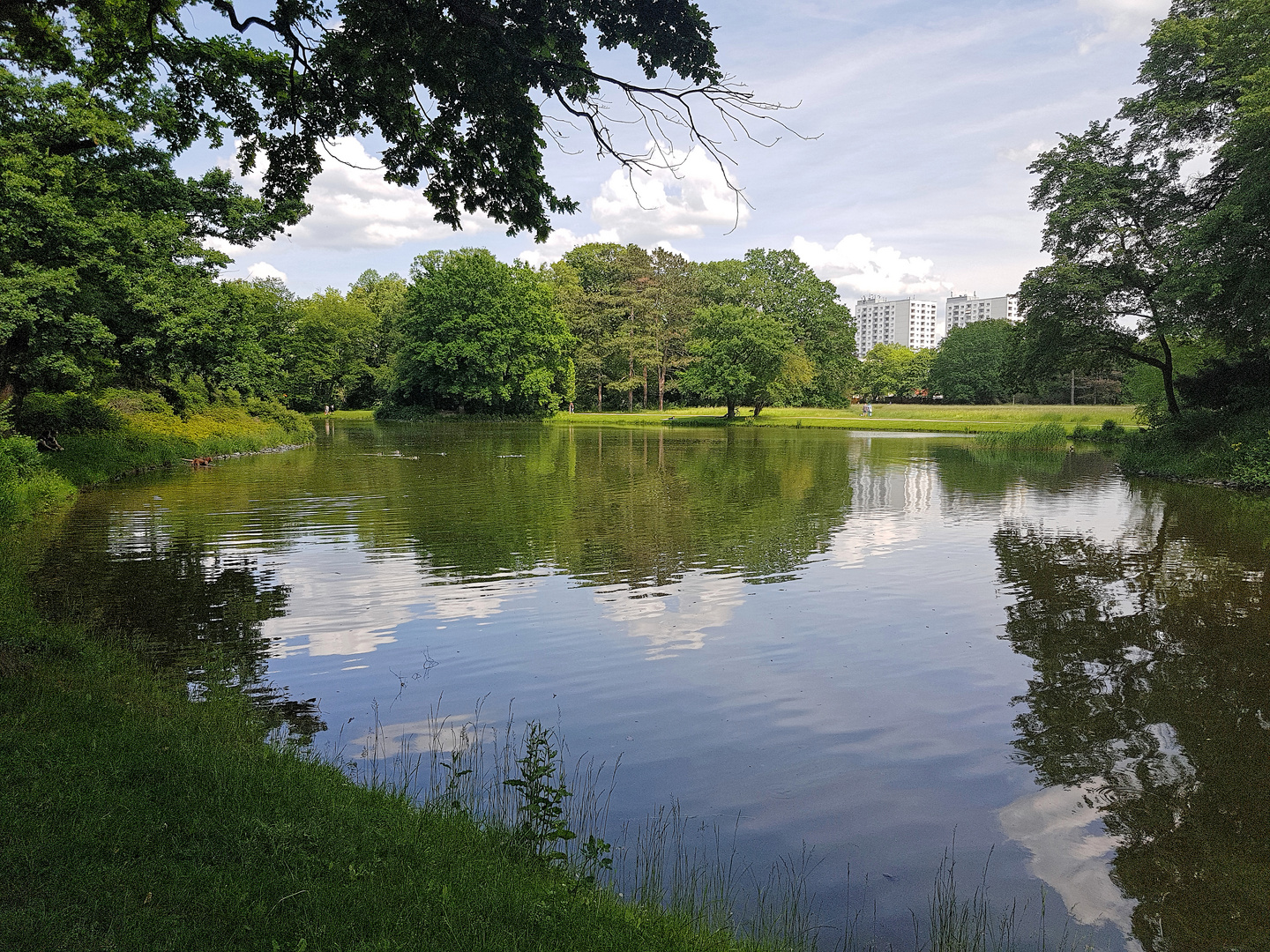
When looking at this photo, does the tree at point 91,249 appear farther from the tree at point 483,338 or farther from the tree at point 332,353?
the tree at point 332,353

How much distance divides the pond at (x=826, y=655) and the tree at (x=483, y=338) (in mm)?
54144

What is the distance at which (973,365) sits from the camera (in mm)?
110500

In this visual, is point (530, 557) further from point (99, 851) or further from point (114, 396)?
point (114, 396)

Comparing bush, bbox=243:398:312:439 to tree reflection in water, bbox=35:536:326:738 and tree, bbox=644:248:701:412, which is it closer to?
tree reflection in water, bbox=35:536:326:738

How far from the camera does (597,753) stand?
6.95m

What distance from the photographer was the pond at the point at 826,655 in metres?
5.70

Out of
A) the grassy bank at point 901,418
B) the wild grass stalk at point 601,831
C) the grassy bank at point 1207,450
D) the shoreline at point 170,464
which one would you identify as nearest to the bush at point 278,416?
the shoreline at point 170,464

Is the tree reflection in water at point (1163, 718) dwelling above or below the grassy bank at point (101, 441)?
below

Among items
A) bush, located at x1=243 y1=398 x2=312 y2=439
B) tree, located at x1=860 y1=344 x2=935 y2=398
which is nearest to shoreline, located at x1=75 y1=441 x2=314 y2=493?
bush, located at x1=243 y1=398 x2=312 y2=439

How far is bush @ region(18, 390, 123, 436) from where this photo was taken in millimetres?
23516

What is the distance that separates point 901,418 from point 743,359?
51.7ft

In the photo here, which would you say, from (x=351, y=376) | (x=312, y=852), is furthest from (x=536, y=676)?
(x=351, y=376)

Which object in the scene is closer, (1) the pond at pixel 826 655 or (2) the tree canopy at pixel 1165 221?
(1) the pond at pixel 826 655

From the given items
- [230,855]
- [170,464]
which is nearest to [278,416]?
[170,464]
